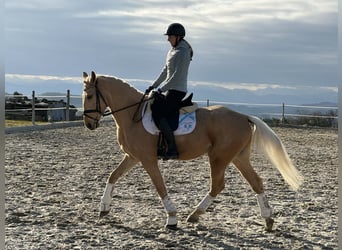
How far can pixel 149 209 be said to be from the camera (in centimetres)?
596

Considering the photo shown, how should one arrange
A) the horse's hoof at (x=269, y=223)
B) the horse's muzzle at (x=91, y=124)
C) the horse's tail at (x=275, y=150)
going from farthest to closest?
the horse's muzzle at (x=91, y=124) < the horse's tail at (x=275, y=150) < the horse's hoof at (x=269, y=223)

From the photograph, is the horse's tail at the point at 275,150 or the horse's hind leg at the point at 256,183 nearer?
the horse's hind leg at the point at 256,183

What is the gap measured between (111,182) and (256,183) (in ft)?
5.29

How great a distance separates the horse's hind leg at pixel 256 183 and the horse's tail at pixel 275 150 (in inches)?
8.1

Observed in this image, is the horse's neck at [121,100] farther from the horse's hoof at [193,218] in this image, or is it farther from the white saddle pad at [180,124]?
the horse's hoof at [193,218]

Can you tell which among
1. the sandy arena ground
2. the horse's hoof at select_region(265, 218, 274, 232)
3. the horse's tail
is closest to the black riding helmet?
the horse's tail

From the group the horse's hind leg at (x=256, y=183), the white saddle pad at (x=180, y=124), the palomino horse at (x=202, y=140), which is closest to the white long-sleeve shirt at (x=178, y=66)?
the white saddle pad at (x=180, y=124)

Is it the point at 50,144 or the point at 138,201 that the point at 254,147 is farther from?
the point at 50,144

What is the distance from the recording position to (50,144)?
12.4 metres

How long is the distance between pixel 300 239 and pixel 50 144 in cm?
870

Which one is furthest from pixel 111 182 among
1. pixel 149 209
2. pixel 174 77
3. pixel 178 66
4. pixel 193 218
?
pixel 178 66

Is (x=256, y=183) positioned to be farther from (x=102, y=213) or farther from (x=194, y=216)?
(x=102, y=213)

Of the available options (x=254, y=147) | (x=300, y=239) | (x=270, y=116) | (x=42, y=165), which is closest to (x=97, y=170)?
(x=42, y=165)

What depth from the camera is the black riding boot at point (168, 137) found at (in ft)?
17.5
